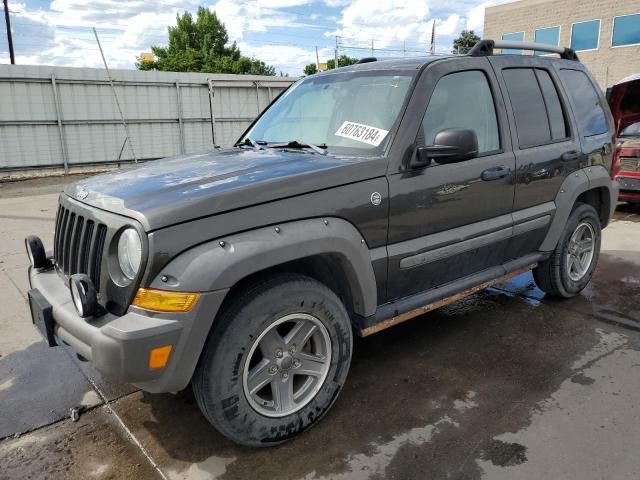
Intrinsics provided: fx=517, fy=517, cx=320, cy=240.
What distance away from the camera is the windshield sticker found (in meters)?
3.00

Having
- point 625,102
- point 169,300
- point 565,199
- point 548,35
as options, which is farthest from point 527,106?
point 548,35

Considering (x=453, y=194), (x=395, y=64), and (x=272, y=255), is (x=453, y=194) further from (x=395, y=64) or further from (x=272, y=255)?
Result: (x=272, y=255)

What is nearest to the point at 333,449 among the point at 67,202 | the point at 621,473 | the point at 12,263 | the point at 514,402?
the point at 514,402

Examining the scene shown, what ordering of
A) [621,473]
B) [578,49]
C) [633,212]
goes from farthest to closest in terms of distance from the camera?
1. [578,49]
2. [633,212]
3. [621,473]

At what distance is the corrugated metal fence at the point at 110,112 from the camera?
13688 millimetres

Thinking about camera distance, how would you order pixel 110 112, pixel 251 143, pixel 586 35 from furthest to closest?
1. pixel 586 35
2. pixel 110 112
3. pixel 251 143

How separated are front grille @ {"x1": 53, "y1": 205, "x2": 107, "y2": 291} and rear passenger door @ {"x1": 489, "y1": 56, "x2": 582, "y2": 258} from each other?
2.74 m

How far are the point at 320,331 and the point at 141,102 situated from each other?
578 inches

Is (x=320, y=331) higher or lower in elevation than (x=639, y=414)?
higher

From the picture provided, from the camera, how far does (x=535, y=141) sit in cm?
381

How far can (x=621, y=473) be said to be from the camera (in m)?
2.42

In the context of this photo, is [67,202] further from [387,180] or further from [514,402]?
[514,402]

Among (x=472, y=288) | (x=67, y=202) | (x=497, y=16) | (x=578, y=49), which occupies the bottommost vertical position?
(x=472, y=288)

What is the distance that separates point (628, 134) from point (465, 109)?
21.9 ft
